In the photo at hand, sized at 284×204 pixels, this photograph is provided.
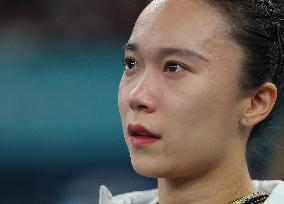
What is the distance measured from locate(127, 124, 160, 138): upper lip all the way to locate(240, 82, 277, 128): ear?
0.23 meters

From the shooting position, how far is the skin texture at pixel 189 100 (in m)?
1.48

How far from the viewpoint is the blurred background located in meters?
2.90

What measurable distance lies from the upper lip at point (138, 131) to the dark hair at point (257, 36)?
0.24 meters

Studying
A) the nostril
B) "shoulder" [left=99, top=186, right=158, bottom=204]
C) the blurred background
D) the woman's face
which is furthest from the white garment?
the blurred background

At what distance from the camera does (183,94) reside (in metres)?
1.48

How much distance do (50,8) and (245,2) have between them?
6.12 ft

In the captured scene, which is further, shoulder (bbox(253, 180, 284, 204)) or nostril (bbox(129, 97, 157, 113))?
shoulder (bbox(253, 180, 284, 204))

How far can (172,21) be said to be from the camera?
5.03 feet

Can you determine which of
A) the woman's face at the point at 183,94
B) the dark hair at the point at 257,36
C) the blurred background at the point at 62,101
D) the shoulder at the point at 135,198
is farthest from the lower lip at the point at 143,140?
the blurred background at the point at 62,101

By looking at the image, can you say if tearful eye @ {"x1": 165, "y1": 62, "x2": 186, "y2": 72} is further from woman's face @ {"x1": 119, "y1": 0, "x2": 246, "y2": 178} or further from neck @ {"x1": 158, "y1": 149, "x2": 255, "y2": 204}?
neck @ {"x1": 158, "y1": 149, "x2": 255, "y2": 204}

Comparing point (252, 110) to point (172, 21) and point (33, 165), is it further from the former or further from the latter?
point (33, 165)

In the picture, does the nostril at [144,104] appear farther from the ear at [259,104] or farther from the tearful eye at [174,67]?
the ear at [259,104]

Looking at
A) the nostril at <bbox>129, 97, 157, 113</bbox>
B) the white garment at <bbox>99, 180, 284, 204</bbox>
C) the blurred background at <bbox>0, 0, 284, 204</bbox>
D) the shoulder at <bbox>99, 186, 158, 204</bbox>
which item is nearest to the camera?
the nostril at <bbox>129, 97, 157, 113</bbox>

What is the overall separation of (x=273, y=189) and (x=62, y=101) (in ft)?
5.08
